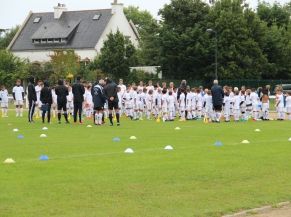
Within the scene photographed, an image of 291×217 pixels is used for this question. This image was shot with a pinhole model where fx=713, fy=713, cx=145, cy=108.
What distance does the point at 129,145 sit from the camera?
22812mm

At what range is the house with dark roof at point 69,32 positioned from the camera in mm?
102375

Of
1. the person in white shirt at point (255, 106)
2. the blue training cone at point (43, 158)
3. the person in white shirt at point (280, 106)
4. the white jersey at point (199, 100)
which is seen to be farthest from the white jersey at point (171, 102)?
the blue training cone at point (43, 158)

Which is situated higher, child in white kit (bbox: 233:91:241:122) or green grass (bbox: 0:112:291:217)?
child in white kit (bbox: 233:91:241:122)

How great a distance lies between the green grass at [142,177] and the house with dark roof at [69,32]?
7782 centimetres

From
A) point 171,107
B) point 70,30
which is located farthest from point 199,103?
point 70,30

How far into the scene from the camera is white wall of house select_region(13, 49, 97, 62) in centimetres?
10162

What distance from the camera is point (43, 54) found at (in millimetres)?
104500

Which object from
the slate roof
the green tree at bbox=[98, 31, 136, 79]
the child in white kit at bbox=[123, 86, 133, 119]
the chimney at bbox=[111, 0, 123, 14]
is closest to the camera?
the child in white kit at bbox=[123, 86, 133, 119]

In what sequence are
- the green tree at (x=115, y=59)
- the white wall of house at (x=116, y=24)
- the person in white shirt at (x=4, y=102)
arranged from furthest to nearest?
1. the white wall of house at (x=116, y=24)
2. the green tree at (x=115, y=59)
3. the person in white shirt at (x=4, y=102)

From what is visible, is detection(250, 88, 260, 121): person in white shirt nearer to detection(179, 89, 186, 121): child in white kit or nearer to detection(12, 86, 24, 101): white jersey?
detection(179, 89, 186, 121): child in white kit

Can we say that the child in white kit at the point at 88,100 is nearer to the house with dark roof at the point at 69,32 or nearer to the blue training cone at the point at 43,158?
the blue training cone at the point at 43,158

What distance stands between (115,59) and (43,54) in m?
23.1

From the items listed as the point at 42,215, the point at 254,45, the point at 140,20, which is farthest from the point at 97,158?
the point at 140,20

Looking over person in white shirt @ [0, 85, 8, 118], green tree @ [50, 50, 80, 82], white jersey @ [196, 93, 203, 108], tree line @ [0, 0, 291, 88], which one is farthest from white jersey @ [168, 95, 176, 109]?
green tree @ [50, 50, 80, 82]
